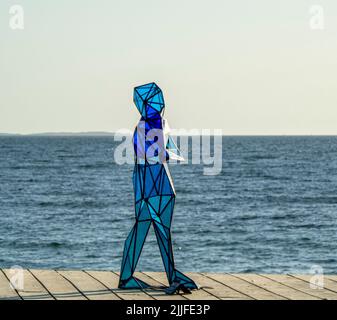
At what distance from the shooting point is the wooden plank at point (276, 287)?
8.57m

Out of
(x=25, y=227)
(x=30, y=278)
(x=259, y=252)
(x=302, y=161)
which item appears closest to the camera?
(x=30, y=278)

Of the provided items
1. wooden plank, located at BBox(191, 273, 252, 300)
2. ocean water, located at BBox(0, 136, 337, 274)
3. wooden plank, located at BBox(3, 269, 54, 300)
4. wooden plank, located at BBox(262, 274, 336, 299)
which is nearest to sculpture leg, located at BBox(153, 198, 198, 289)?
wooden plank, located at BBox(191, 273, 252, 300)

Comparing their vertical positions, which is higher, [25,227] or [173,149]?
[173,149]

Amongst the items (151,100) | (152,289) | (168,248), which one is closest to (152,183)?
(168,248)

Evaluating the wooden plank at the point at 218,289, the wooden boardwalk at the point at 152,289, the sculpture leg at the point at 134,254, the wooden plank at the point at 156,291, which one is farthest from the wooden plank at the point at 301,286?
the sculpture leg at the point at 134,254

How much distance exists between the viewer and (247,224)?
28.8 metres

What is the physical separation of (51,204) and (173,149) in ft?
87.4

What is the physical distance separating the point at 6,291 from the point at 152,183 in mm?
1925

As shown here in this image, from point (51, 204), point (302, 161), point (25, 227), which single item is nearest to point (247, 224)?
point (25, 227)

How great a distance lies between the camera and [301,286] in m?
9.22

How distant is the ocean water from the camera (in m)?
21.5

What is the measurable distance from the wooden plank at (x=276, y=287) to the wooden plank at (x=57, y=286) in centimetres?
206

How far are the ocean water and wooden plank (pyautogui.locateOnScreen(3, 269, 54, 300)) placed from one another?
34.2 feet
